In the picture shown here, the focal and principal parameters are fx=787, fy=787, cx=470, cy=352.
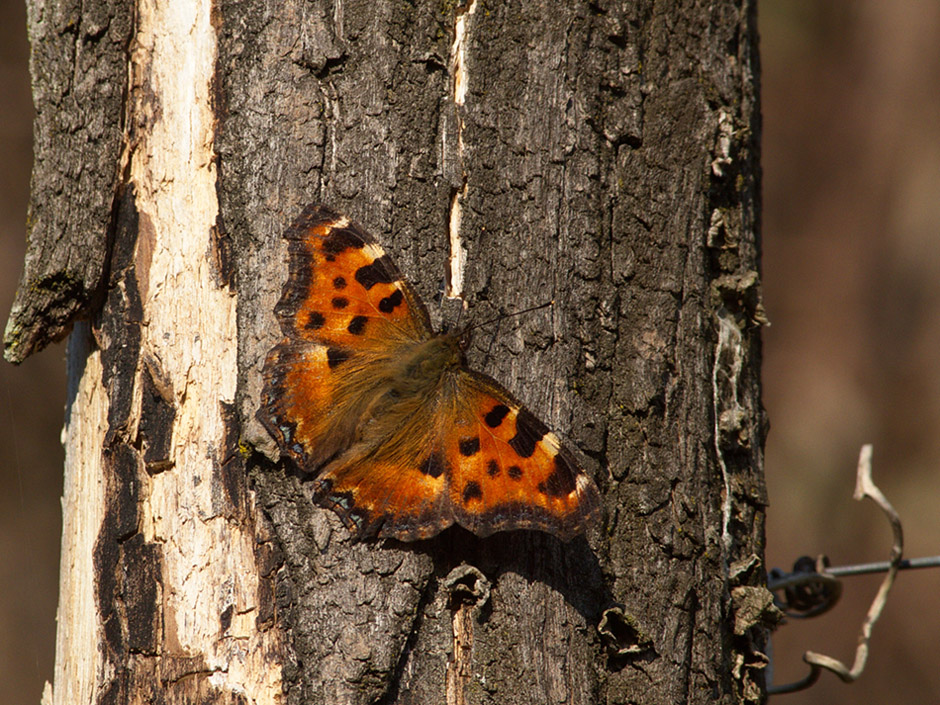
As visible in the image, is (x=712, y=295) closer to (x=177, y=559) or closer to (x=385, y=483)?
(x=385, y=483)

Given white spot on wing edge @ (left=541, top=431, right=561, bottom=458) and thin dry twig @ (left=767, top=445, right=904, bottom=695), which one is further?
thin dry twig @ (left=767, top=445, right=904, bottom=695)

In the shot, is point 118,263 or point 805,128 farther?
point 805,128

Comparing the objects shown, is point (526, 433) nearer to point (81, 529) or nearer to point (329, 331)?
point (329, 331)

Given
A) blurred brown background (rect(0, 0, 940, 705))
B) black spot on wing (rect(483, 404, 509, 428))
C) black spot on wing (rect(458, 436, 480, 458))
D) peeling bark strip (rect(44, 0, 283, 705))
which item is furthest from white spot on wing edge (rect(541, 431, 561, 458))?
blurred brown background (rect(0, 0, 940, 705))

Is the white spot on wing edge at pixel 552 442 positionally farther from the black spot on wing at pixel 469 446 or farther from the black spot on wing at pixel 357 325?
the black spot on wing at pixel 357 325

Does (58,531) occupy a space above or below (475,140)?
below

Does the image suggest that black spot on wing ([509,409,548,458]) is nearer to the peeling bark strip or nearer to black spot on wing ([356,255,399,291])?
black spot on wing ([356,255,399,291])

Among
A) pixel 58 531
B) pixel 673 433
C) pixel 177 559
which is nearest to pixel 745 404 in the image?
pixel 673 433

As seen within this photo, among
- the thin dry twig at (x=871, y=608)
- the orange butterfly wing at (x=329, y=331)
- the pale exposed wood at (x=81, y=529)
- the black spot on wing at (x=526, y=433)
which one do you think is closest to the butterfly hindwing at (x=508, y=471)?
the black spot on wing at (x=526, y=433)
